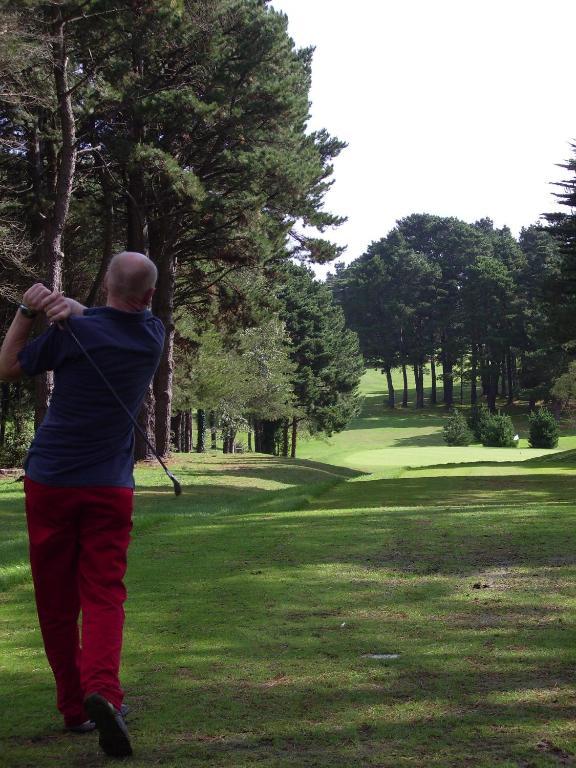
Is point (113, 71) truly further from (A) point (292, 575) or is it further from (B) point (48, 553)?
(B) point (48, 553)

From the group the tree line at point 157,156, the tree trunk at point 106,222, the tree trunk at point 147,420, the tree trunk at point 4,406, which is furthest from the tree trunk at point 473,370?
the tree trunk at point 106,222

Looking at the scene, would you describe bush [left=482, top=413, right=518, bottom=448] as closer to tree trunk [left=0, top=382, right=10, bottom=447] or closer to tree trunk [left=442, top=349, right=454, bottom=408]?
tree trunk [left=0, top=382, right=10, bottom=447]

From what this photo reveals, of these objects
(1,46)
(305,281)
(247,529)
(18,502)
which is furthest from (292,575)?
(305,281)

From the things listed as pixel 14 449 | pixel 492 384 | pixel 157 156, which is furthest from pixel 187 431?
pixel 492 384

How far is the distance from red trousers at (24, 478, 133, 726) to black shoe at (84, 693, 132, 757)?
→ 1.07 ft

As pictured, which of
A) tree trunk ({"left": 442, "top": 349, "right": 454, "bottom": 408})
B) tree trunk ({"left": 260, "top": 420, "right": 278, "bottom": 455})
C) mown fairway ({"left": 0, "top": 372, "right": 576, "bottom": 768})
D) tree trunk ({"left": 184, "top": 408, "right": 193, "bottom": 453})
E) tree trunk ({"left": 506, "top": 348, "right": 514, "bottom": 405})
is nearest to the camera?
mown fairway ({"left": 0, "top": 372, "right": 576, "bottom": 768})

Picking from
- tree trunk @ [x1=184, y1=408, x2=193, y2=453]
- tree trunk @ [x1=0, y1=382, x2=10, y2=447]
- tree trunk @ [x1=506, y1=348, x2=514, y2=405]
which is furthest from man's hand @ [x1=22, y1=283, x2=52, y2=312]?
tree trunk @ [x1=506, y1=348, x2=514, y2=405]

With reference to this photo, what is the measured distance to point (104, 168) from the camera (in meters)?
29.9

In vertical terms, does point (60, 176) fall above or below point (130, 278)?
above

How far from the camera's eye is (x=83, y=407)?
4488 mm

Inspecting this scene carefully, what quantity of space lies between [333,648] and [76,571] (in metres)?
1.82

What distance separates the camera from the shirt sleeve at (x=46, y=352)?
445 centimetres

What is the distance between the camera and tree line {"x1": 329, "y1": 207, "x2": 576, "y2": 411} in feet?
322

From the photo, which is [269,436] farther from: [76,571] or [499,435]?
→ [76,571]
